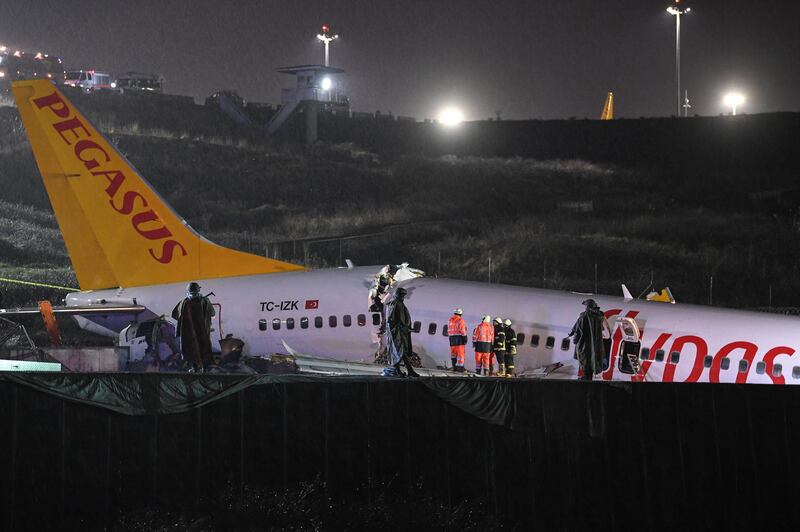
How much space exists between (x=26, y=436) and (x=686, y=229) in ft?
187

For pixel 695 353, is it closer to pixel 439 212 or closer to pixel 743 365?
pixel 743 365

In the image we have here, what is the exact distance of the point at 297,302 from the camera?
2842cm

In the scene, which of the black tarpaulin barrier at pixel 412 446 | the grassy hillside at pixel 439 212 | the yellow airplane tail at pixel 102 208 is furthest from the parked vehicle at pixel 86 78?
the black tarpaulin barrier at pixel 412 446

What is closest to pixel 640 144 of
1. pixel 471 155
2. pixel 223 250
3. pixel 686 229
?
pixel 471 155

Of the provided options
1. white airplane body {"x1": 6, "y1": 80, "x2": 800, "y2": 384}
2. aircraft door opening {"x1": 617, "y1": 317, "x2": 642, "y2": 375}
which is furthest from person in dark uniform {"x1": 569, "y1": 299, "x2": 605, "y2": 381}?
white airplane body {"x1": 6, "y1": 80, "x2": 800, "y2": 384}

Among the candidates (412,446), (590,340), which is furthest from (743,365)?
(412,446)

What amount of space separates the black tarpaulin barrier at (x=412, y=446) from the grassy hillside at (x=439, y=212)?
101 ft

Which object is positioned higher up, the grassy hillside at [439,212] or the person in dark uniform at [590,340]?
the grassy hillside at [439,212]

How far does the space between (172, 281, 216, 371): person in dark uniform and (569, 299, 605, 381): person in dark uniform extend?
24.9 feet

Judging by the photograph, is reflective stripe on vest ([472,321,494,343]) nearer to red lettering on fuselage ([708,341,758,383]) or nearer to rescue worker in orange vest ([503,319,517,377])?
rescue worker in orange vest ([503,319,517,377])

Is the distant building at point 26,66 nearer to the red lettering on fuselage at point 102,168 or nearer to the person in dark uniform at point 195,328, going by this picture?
the red lettering on fuselage at point 102,168

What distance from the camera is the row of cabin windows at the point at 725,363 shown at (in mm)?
22250

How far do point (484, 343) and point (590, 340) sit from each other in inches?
117

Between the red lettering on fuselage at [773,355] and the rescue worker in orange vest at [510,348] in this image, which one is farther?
the rescue worker in orange vest at [510,348]
